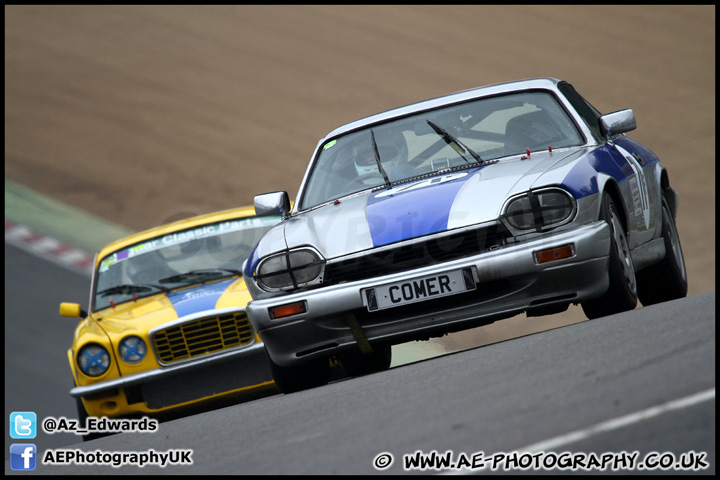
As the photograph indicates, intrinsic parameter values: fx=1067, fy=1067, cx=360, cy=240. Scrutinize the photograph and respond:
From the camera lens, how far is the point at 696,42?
24.4 meters

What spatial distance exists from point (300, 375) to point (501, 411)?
2368 mm

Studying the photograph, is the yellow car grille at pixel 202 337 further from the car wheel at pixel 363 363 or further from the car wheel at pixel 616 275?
the car wheel at pixel 616 275

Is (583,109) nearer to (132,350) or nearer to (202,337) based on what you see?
(202,337)

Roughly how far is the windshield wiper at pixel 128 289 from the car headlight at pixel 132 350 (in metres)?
0.77

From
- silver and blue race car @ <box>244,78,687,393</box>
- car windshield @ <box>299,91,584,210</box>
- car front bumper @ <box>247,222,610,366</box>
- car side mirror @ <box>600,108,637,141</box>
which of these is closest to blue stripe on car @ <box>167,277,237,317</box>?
car windshield @ <box>299,91,584,210</box>

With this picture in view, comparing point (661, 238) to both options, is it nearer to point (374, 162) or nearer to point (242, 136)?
point (374, 162)

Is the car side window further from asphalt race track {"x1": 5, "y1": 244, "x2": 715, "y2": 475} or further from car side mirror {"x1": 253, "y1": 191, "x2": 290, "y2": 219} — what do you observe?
car side mirror {"x1": 253, "y1": 191, "x2": 290, "y2": 219}

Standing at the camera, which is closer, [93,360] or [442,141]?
[442,141]

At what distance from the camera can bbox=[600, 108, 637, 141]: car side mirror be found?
6191mm

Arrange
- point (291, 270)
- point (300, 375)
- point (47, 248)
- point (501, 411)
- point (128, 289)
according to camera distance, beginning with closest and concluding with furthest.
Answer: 1. point (501, 411)
2. point (291, 270)
3. point (300, 375)
4. point (128, 289)
5. point (47, 248)

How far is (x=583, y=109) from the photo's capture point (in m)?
6.59

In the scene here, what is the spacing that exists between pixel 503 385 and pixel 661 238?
109 inches

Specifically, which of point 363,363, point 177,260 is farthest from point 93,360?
point 363,363

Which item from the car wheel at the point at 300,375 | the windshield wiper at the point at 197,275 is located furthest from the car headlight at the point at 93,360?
the car wheel at the point at 300,375
